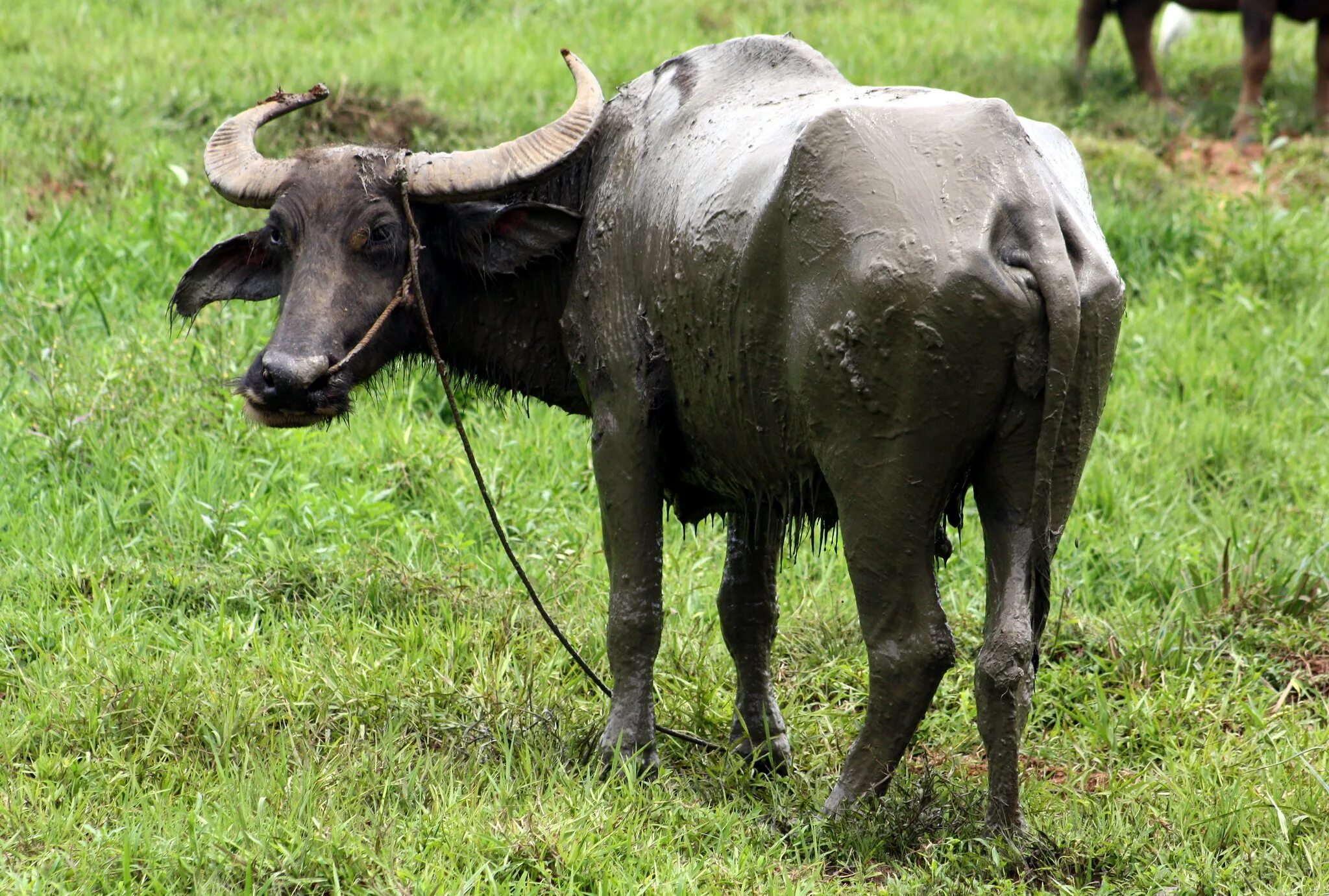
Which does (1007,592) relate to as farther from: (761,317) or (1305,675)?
(1305,675)

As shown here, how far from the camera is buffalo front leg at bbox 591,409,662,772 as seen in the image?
13.1 ft

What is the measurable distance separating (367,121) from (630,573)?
505cm

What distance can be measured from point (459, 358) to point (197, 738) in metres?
1.34

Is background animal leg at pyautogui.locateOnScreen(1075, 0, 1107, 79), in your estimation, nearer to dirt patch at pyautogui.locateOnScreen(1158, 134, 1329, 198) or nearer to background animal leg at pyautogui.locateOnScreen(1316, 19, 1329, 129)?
dirt patch at pyautogui.locateOnScreen(1158, 134, 1329, 198)

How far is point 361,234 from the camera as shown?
13.2 ft

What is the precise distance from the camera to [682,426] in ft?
13.1

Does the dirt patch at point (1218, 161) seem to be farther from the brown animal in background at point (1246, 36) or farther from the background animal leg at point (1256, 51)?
the background animal leg at point (1256, 51)

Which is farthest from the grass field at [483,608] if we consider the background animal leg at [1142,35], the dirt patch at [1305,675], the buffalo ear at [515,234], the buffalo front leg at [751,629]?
the background animal leg at [1142,35]

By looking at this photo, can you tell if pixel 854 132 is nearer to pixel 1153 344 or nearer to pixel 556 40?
pixel 1153 344

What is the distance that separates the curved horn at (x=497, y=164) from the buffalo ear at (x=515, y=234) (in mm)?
92

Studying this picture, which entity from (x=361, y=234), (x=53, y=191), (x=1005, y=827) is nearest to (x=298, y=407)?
(x=361, y=234)

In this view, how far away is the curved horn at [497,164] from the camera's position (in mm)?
4039

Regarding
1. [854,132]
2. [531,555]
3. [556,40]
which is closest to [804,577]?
[531,555]

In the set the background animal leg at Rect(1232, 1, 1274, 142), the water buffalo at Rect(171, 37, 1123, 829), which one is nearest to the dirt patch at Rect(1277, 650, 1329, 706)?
the water buffalo at Rect(171, 37, 1123, 829)
